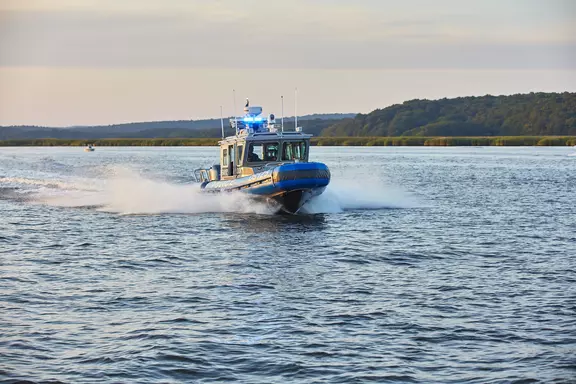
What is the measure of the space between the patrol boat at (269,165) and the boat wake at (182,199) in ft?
2.28

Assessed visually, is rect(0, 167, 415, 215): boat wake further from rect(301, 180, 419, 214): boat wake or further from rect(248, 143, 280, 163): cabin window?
rect(248, 143, 280, 163): cabin window

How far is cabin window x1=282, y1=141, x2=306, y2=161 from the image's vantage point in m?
35.4

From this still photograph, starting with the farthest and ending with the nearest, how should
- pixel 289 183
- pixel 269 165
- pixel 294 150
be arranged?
pixel 294 150, pixel 269 165, pixel 289 183

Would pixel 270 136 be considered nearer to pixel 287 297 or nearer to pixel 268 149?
pixel 268 149

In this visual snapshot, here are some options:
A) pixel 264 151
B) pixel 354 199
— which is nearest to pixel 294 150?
pixel 264 151

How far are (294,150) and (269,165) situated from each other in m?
1.23

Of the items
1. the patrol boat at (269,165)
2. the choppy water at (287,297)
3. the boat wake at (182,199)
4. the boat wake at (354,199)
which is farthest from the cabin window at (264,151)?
the boat wake at (354,199)

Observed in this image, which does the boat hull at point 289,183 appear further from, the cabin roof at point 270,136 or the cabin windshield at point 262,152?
the cabin roof at point 270,136

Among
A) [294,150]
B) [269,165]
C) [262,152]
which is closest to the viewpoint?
[269,165]

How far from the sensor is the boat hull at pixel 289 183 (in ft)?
107

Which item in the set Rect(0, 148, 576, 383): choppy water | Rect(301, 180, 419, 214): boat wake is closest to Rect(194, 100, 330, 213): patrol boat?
Rect(0, 148, 576, 383): choppy water

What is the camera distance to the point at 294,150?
116ft

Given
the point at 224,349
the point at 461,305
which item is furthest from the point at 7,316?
the point at 461,305

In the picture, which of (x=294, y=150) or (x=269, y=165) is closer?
(x=269, y=165)
